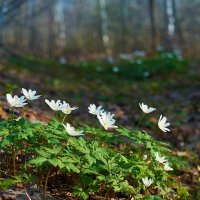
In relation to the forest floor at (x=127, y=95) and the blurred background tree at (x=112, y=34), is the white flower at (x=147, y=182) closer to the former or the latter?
the forest floor at (x=127, y=95)

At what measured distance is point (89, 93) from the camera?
10.5 meters

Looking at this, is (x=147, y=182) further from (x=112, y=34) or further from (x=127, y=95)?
(x=112, y=34)

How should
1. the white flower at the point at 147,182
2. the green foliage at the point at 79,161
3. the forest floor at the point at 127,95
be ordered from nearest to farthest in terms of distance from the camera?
the green foliage at the point at 79,161 < the white flower at the point at 147,182 < the forest floor at the point at 127,95

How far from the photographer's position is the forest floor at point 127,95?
6.17 m

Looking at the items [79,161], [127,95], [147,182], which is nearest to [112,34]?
[127,95]

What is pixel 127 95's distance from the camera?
1041 centimetres

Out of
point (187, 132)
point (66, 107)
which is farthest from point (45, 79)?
point (66, 107)

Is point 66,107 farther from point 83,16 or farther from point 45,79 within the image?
point 83,16

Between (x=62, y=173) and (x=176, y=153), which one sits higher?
(x=62, y=173)

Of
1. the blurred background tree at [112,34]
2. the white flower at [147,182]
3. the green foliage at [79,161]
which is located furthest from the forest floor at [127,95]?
the blurred background tree at [112,34]

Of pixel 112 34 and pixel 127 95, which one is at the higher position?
pixel 127 95

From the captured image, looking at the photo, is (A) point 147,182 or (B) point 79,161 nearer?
(B) point 79,161

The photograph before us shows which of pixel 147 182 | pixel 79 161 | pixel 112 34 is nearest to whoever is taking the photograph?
pixel 79 161

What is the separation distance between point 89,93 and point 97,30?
2103 centimetres
